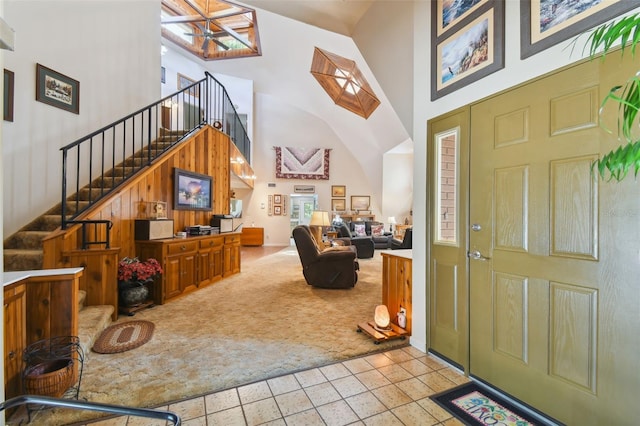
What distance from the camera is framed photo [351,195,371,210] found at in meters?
→ 10.8

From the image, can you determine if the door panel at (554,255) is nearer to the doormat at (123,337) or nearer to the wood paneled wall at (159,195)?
the doormat at (123,337)

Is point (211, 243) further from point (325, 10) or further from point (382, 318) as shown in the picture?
point (325, 10)

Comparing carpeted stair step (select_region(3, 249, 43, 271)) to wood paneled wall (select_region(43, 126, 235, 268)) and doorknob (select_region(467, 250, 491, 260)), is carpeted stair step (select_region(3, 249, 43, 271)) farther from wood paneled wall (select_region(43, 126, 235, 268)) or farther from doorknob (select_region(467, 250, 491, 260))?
doorknob (select_region(467, 250, 491, 260))

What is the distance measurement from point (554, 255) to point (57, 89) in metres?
5.20

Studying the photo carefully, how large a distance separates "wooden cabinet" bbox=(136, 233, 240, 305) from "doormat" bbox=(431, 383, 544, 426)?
3292mm

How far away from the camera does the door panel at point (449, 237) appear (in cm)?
206

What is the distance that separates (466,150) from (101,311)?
3.61 meters

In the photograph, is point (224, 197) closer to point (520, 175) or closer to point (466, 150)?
point (466, 150)

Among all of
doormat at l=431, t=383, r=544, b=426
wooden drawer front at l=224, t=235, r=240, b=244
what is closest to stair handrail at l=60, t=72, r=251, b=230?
wooden drawer front at l=224, t=235, r=240, b=244

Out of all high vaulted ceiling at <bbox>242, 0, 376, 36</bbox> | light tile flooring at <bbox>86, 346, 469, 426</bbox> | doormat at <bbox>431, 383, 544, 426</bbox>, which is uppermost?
high vaulted ceiling at <bbox>242, 0, 376, 36</bbox>

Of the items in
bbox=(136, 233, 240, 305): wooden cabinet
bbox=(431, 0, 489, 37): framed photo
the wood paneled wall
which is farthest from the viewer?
bbox=(136, 233, 240, 305): wooden cabinet

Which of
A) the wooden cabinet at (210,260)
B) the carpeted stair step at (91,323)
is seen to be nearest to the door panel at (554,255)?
the carpeted stair step at (91,323)

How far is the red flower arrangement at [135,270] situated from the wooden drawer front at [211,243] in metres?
1.00

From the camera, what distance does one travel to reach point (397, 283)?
9.04 feet
